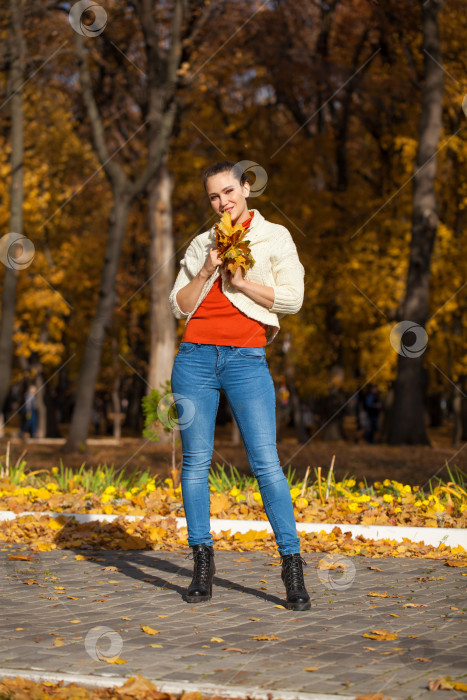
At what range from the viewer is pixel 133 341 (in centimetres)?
3294

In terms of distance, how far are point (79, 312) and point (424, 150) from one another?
16.9 metres

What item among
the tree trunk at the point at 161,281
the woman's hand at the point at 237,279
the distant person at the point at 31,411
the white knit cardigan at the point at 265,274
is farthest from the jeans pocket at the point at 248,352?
the distant person at the point at 31,411

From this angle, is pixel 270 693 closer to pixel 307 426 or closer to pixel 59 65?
pixel 59 65

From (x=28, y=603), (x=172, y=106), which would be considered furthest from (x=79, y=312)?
(x=28, y=603)

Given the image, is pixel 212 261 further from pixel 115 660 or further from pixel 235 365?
pixel 115 660

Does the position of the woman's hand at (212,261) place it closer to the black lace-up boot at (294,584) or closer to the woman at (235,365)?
the woman at (235,365)

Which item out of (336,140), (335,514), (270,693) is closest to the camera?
(270,693)

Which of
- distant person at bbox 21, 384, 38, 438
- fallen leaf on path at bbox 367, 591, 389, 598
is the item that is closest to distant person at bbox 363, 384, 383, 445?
distant person at bbox 21, 384, 38, 438

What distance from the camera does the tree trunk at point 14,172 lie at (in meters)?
18.2

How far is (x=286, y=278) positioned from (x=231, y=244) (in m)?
0.41
